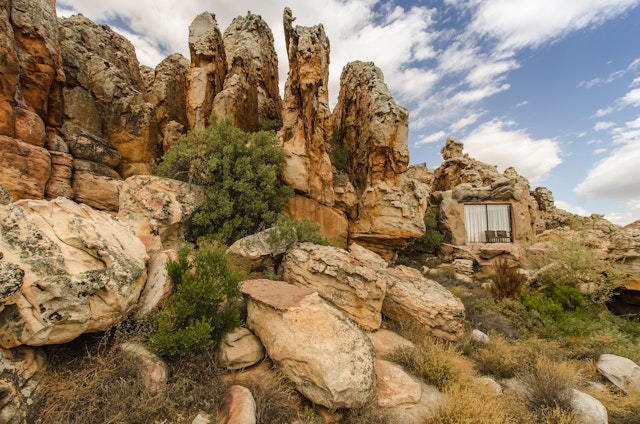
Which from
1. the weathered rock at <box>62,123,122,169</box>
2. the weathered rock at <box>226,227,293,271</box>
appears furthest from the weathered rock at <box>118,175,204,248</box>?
the weathered rock at <box>62,123,122,169</box>

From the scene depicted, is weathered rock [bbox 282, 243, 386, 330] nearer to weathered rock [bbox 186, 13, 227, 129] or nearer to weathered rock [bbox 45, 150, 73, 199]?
weathered rock [bbox 45, 150, 73, 199]

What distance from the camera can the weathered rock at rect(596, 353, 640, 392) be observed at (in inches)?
181

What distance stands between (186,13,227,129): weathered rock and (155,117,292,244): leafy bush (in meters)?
3.96

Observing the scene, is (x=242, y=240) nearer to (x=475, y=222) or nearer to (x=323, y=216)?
(x=323, y=216)

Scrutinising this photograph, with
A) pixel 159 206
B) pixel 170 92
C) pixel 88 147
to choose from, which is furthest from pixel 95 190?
pixel 170 92

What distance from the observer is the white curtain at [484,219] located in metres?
17.3

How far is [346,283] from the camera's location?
5859mm

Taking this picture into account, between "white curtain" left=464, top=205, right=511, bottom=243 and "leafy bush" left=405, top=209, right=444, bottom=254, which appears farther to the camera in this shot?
"white curtain" left=464, top=205, right=511, bottom=243

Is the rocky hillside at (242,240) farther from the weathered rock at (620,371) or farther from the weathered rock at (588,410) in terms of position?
the weathered rock at (620,371)

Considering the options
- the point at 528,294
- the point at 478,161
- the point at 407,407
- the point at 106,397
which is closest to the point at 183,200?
the point at 106,397

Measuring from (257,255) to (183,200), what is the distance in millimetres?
2900

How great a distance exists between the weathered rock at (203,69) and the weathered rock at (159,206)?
6.12m

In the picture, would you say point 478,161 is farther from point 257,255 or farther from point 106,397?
point 106,397

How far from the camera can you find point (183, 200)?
24.6 ft
